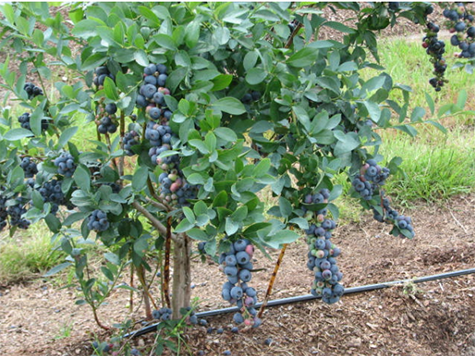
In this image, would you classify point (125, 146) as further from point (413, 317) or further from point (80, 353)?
point (413, 317)

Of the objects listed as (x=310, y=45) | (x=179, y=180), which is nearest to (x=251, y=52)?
(x=310, y=45)

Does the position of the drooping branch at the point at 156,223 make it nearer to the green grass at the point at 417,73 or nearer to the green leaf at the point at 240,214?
the green leaf at the point at 240,214

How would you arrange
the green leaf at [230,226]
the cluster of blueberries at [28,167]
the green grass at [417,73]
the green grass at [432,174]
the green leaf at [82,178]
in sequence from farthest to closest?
the green grass at [417,73] < the green grass at [432,174] < the cluster of blueberries at [28,167] < the green leaf at [82,178] < the green leaf at [230,226]

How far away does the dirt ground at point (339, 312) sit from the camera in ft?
5.98

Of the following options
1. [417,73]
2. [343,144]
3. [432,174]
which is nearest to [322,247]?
[343,144]

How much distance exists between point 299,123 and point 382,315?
97 cm

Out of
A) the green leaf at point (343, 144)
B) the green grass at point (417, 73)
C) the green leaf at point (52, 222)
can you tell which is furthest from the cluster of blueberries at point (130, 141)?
the green grass at point (417, 73)

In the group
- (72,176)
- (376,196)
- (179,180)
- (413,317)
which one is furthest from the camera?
(413,317)

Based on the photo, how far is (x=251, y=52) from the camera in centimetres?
120

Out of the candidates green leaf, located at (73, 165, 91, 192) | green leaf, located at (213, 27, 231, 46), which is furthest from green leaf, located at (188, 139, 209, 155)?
green leaf, located at (73, 165, 91, 192)

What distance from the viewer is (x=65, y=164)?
49.3 inches

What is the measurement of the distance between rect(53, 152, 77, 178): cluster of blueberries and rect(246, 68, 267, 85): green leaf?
431 millimetres

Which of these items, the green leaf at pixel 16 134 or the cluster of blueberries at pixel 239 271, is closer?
the cluster of blueberries at pixel 239 271

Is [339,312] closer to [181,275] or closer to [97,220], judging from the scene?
[181,275]
